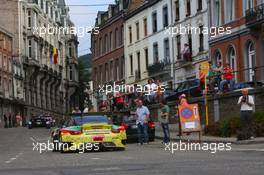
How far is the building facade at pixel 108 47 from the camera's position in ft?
238

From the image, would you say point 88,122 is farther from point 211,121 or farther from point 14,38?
point 14,38

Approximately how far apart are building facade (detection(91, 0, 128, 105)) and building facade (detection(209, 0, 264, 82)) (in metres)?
25.1

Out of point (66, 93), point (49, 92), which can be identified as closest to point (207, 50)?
point (49, 92)

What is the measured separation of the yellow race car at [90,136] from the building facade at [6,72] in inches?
2338

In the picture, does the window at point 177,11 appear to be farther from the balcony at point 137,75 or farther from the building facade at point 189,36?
the balcony at point 137,75

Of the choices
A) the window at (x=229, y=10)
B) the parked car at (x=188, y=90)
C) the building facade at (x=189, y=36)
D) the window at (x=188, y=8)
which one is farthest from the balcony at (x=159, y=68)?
the parked car at (x=188, y=90)

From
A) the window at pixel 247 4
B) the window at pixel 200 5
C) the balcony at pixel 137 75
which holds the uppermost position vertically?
the window at pixel 200 5

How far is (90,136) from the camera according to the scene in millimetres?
23531

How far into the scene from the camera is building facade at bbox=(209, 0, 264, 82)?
40.4 meters

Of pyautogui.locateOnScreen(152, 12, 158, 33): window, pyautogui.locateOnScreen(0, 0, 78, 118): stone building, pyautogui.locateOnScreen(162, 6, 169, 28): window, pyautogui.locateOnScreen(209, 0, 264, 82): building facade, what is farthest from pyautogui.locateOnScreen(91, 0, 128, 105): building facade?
pyautogui.locateOnScreen(209, 0, 264, 82): building facade

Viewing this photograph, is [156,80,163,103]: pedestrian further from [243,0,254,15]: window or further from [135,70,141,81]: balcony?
[135,70,141,81]: balcony

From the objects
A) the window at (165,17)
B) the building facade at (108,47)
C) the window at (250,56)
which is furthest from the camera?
the building facade at (108,47)

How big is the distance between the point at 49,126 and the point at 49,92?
43.6 meters

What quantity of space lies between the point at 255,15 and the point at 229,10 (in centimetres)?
479
